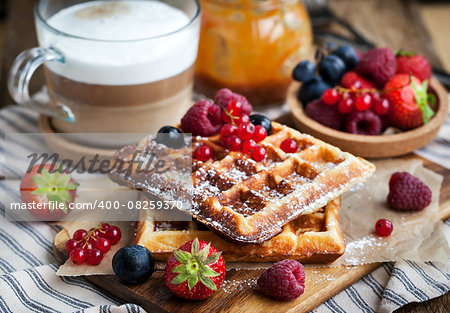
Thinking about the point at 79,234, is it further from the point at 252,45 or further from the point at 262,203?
the point at 252,45

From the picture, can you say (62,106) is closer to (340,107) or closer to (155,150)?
(155,150)

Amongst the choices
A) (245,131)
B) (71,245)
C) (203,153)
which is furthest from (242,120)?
(71,245)

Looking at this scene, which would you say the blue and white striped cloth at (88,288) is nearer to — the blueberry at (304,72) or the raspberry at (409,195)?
the raspberry at (409,195)

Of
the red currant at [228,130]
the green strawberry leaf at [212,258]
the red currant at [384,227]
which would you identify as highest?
the red currant at [228,130]

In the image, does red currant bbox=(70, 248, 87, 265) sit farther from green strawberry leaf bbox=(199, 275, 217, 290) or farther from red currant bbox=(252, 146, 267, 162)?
red currant bbox=(252, 146, 267, 162)

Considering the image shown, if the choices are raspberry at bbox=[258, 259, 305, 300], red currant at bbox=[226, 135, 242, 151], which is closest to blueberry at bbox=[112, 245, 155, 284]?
raspberry at bbox=[258, 259, 305, 300]

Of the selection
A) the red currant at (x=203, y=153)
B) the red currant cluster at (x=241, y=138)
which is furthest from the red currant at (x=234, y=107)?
the red currant at (x=203, y=153)
